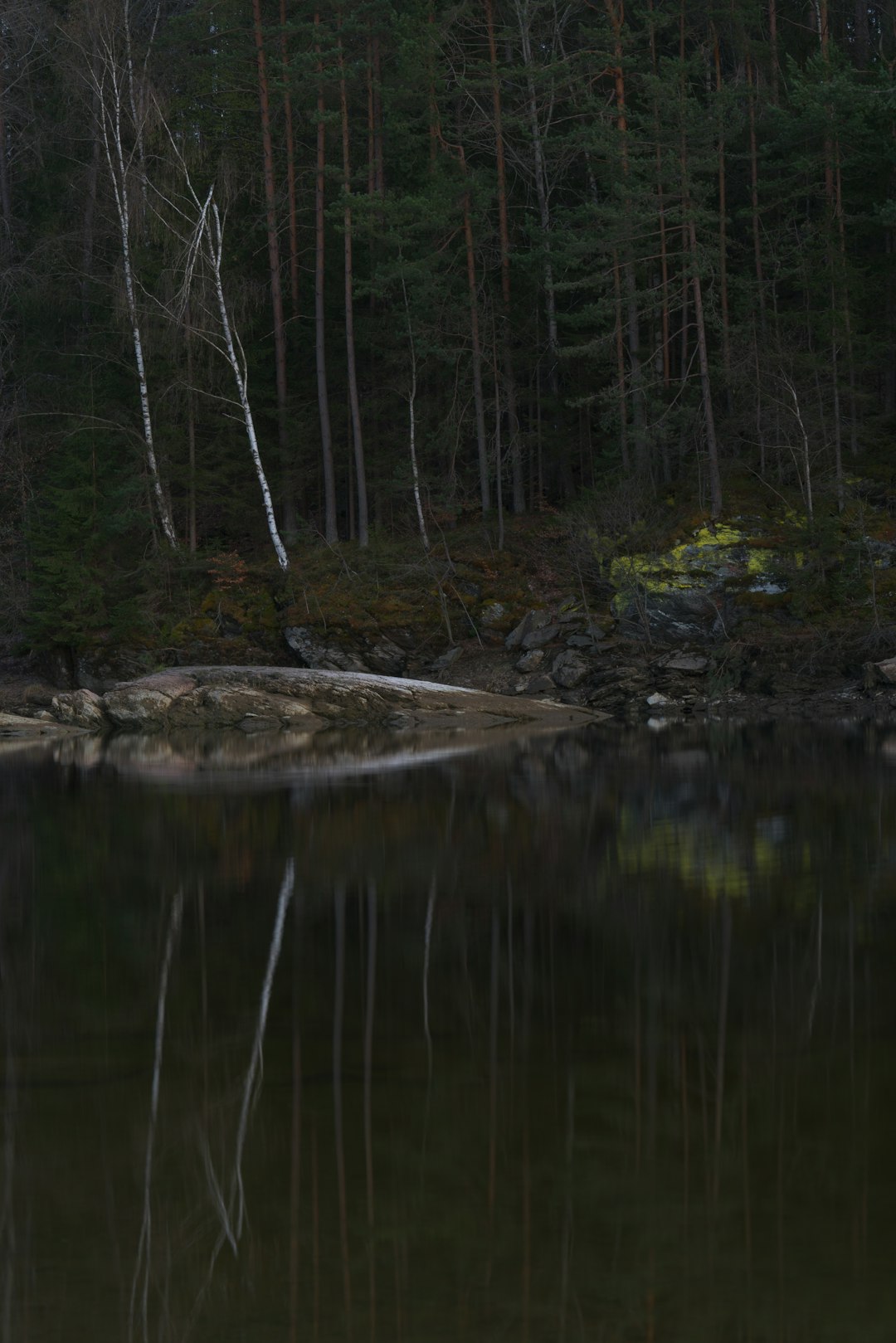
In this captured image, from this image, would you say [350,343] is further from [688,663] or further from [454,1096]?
[454,1096]

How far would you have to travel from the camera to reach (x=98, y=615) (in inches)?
1273

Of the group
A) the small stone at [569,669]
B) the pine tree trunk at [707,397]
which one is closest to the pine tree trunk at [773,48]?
the pine tree trunk at [707,397]

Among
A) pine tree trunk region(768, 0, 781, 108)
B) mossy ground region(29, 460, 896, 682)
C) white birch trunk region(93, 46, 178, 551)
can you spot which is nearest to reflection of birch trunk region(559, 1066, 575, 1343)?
mossy ground region(29, 460, 896, 682)

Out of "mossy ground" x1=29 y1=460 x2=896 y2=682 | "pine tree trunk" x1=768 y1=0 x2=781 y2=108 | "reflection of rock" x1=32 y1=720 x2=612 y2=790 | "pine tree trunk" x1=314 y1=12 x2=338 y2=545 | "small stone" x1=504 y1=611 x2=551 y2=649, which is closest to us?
"reflection of rock" x1=32 y1=720 x2=612 y2=790

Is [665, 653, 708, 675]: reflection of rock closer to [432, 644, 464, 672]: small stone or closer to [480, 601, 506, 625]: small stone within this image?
[480, 601, 506, 625]: small stone

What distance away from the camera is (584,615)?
29469mm

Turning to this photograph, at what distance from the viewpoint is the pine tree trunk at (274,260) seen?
33.3 meters

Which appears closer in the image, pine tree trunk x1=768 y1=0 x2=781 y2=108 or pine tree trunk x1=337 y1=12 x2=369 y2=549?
pine tree trunk x1=337 y1=12 x2=369 y2=549

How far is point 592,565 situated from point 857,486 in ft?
21.5

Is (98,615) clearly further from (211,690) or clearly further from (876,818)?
(876,818)

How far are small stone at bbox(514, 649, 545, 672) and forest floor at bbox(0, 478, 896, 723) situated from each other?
44mm

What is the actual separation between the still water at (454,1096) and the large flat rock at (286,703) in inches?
615

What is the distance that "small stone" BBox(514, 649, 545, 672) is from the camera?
2889 cm

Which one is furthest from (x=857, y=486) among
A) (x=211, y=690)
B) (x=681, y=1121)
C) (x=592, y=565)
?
(x=681, y=1121)
